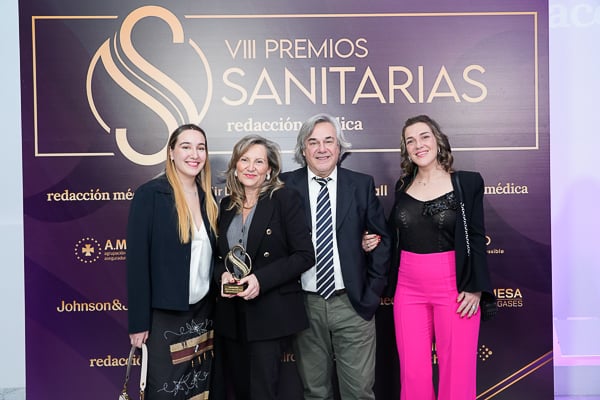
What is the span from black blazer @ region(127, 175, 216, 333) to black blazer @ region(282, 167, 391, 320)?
754 millimetres

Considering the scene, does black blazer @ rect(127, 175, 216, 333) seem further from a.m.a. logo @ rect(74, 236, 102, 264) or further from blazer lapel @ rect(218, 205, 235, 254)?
a.m.a. logo @ rect(74, 236, 102, 264)

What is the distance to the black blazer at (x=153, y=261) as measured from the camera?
2490 millimetres

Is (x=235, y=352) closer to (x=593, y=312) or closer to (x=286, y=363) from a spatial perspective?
(x=286, y=363)

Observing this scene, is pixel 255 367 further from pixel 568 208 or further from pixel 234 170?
pixel 568 208

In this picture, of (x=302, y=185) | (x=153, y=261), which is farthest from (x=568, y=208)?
(x=153, y=261)

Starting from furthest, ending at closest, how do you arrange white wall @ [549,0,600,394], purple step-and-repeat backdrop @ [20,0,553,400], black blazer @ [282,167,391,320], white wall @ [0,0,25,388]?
white wall @ [549,0,600,394]
white wall @ [0,0,25,388]
purple step-and-repeat backdrop @ [20,0,553,400]
black blazer @ [282,167,391,320]

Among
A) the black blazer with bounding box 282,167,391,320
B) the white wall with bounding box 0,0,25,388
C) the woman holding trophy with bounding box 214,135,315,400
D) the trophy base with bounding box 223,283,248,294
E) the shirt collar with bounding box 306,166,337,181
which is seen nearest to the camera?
the trophy base with bounding box 223,283,248,294

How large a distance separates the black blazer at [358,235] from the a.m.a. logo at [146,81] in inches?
39.8

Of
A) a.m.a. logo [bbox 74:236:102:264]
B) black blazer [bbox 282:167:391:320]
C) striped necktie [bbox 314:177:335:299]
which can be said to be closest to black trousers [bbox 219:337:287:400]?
striped necktie [bbox 314:177:335:299]

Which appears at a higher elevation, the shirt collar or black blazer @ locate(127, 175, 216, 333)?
the shirt collar

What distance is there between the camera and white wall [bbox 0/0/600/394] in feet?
12.0

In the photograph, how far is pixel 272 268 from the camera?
254 centimetres

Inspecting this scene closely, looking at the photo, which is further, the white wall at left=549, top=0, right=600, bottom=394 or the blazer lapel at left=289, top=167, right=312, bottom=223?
the white wall at left=549, top=0, right=600, bottom=394

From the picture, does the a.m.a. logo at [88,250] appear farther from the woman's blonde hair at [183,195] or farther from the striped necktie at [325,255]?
the striped necktie at [325,255]
